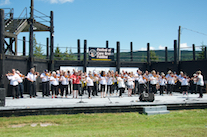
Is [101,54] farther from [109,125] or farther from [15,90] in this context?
[109,125]

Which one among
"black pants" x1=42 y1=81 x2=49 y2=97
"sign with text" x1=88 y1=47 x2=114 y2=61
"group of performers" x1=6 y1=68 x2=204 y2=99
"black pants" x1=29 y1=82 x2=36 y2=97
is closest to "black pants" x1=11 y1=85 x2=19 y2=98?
"group of performers" x1=6 y1=68 x2=204 y2=99

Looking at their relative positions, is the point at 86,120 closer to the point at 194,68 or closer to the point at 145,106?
the point at 145,106

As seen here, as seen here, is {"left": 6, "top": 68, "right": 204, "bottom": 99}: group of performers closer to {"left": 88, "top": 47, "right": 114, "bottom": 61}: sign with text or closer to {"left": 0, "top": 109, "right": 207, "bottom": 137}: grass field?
{"left": 0, "top": 109, "right": 207, "bottom": 137}: grass field

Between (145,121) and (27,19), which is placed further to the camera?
(27,19)

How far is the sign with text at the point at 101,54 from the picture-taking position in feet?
63.8

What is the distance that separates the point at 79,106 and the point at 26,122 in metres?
2.34

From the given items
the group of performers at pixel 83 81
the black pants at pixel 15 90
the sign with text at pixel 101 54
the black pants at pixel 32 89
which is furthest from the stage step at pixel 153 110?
the sign with text at pixel 101 54

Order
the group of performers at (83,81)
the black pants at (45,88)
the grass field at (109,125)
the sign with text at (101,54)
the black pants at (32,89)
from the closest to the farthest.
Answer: the grass field at (109,125) < the group of performers at (83,81) < the black pants at (32,89) < the black pants at (45,88) < the sign with text at (101,54)

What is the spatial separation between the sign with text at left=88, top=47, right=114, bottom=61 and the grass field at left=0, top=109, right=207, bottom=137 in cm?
1067

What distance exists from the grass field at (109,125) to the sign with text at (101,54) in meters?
10.7

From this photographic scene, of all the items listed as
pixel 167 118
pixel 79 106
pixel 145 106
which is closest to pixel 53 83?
pixel 79 106

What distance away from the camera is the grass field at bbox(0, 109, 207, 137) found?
6.73 metres

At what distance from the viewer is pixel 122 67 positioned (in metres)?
20.2

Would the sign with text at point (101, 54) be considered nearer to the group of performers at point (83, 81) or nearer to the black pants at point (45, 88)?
the group of performers at point (83, 81)
